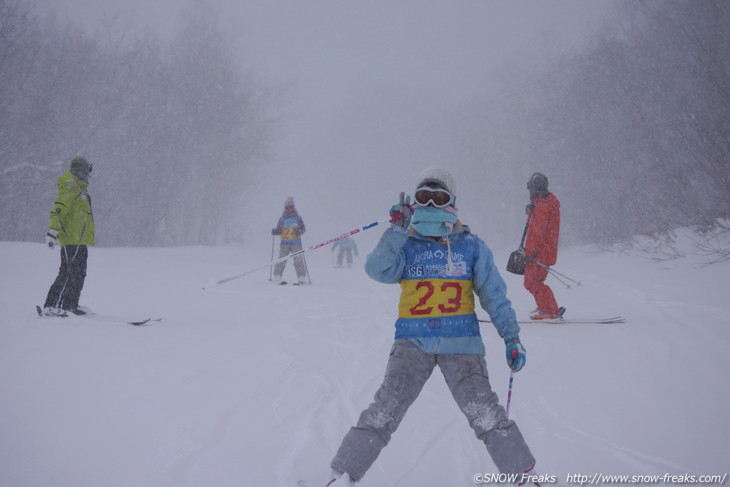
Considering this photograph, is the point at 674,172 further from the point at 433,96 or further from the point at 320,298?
the point at 433,96

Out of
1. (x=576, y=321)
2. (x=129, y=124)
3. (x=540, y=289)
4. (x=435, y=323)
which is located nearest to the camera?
(x=435, y=323)

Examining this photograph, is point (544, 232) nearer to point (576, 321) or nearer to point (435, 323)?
point (576, 321)

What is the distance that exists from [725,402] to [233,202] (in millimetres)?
29410

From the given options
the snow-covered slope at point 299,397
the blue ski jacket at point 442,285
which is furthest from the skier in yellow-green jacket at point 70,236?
the blue ski jacket at point 442,285

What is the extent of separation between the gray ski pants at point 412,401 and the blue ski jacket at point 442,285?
0.30ft

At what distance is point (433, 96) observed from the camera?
179 ft

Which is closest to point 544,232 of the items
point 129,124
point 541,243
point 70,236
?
point 541,243

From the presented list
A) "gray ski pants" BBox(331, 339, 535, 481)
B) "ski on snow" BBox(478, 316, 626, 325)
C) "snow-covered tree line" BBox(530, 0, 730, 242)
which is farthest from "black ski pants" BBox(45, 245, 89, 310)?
"snow-covered tree line" BBox(530, 0, 730, 242)

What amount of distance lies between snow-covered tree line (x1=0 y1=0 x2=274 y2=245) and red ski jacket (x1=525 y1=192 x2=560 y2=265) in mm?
17128

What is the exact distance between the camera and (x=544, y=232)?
6.33 meters

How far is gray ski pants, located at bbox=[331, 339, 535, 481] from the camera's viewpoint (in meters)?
1.94

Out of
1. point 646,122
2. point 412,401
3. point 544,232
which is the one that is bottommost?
point 412,401

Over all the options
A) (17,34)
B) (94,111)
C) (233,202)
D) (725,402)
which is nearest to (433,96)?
(233,202)

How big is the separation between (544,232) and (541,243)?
167 mm
